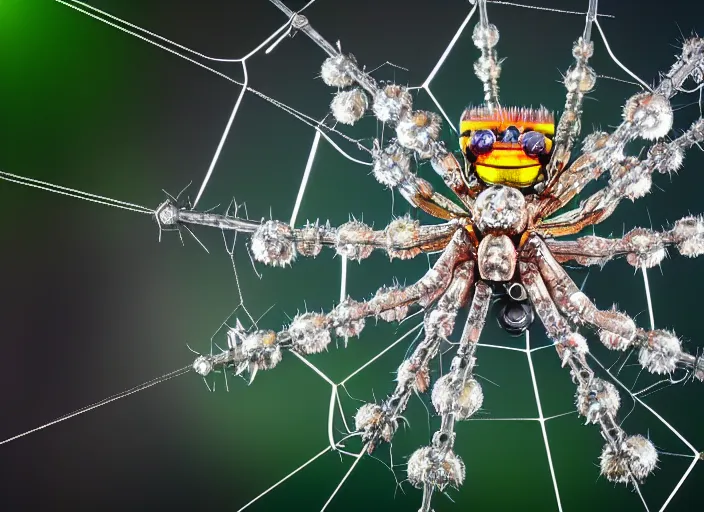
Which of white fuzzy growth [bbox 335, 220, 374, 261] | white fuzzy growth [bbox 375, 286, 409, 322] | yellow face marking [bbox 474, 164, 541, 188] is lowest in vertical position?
white fuzzy growth [bbox 375, 286, 409, 322]

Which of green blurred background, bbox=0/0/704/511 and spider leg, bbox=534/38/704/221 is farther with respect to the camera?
green blurred background, bbox=0/0/704/511

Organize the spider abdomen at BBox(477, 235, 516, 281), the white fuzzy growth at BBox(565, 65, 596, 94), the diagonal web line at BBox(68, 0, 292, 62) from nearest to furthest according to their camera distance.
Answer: the spider abdomen at BBox(477, 235, 516, 281)
the white fuzzy growth at BBox(565, 65, 596, 94)
the diagonal web line at BBox(68, 0, 292, 62)

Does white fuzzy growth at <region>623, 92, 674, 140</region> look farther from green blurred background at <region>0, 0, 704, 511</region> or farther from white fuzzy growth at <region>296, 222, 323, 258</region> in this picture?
white fuzzy growth at <region>296, 222, 323, 258</region>

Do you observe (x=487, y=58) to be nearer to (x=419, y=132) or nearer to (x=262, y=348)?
(x=419, y=132)

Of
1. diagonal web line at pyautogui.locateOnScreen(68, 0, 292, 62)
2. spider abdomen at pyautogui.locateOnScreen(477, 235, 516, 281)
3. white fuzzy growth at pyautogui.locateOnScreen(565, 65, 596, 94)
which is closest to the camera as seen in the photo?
spider abdomen at pyautogui.locateOnScreen(477, 235, 516, 281)

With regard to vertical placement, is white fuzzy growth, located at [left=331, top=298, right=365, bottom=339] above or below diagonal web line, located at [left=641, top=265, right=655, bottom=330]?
below

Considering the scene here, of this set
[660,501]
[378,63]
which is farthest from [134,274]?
[660,501]

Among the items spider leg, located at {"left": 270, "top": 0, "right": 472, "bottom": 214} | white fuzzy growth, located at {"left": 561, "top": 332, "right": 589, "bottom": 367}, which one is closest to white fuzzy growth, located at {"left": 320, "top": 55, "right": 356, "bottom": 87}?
spider leg, located at {"left": 270, "top": 0, "right": 472, "bottom": 214}

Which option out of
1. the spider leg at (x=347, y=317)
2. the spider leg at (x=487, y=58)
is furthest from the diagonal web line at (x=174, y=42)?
the spider leg at (x=347, y=317)

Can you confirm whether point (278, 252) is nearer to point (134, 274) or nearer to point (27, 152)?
point (134, 274)
